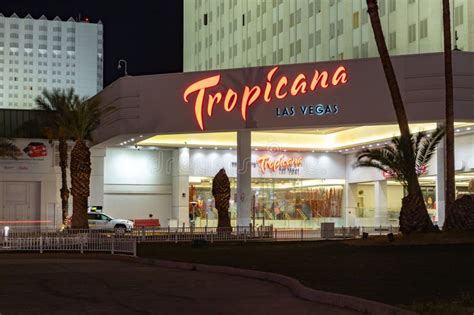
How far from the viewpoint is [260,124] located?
136 ft

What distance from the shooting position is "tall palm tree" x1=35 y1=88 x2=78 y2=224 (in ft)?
152

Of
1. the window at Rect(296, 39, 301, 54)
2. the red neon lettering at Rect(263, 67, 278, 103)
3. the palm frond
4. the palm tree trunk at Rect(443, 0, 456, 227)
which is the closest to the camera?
the palm tree trunk at Rect(443, 0, 456, 227)

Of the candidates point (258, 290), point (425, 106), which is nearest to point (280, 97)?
point (425, 106)

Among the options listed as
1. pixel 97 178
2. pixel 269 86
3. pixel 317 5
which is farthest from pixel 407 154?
pixel 317 5

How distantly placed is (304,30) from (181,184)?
20065 mm

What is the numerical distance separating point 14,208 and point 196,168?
41.3ft

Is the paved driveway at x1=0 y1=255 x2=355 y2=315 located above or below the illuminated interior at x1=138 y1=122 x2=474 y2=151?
below

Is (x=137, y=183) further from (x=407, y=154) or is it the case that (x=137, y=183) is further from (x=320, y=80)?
(x=407, y=154)

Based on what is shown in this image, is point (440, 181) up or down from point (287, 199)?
up

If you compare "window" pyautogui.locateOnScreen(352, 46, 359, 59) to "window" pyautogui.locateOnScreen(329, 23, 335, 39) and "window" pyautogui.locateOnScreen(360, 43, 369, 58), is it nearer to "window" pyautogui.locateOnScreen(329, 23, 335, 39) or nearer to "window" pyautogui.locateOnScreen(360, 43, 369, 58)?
"window" pyautogui.locateOnScreen(360, 43, 369, 58)

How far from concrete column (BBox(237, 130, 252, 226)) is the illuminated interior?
320 cm

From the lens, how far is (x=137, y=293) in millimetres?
16312

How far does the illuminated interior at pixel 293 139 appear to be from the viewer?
46.8 meters

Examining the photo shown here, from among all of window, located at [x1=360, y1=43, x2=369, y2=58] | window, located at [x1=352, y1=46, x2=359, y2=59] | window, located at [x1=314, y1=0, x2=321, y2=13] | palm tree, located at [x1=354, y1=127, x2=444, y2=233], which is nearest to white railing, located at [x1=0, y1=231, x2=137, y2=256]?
palm tree, located at [x1=354, y1=127, x2=444, y2=233]
